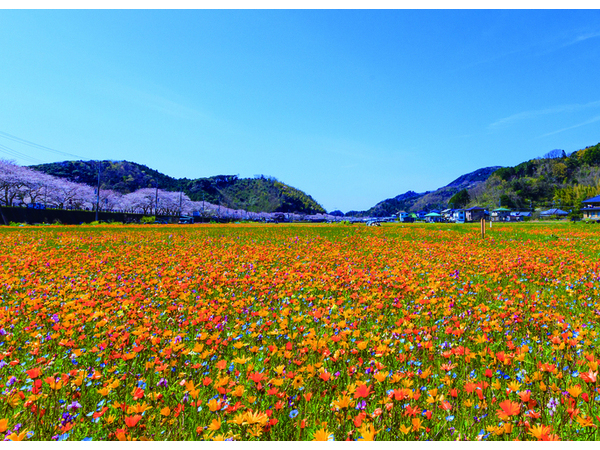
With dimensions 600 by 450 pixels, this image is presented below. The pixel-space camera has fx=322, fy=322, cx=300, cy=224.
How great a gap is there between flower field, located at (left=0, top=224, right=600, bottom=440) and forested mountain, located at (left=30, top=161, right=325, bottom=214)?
260 ft

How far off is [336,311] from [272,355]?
4.49ft

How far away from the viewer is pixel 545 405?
6.29 feet

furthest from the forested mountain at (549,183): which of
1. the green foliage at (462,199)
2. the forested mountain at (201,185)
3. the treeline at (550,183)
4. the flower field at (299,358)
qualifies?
the flower field at (299,358)

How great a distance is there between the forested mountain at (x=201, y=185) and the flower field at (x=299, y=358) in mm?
79162

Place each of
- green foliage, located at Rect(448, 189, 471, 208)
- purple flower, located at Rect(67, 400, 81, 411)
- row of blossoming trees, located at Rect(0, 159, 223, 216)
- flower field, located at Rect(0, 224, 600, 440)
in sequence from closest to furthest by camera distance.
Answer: flower field, located at Rect(0, 224, 600, 440), purple flower, located at Rect(67, 400, 81, 411), row of blossoming trees, located at Rect(0, 159, 223, 216), green foliage, located at Rect(448, 189, 471, 208)

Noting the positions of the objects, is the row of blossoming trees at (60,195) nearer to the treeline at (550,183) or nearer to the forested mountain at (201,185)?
the forested mountain at (201,185)

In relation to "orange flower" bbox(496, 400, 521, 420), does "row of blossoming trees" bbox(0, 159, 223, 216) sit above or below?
above

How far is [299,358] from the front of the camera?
104 inches

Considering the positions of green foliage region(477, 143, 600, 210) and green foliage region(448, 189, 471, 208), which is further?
green foliage region(448, 189, 471, 208)

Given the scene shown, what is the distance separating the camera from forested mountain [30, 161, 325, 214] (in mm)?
95688

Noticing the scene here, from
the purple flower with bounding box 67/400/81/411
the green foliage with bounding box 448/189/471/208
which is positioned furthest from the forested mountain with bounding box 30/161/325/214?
the purple flower with bounding box 67/400/81/411

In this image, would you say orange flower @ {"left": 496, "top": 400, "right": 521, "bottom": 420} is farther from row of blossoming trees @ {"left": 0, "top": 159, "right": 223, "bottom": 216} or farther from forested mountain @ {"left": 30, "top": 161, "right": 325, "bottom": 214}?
forested mountain @ {"left": 30, "top": 161, "right": 325, "bottom": 214}

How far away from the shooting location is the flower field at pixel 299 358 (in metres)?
1.77

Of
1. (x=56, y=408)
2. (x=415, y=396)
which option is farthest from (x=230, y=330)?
(x=415, y=396)
